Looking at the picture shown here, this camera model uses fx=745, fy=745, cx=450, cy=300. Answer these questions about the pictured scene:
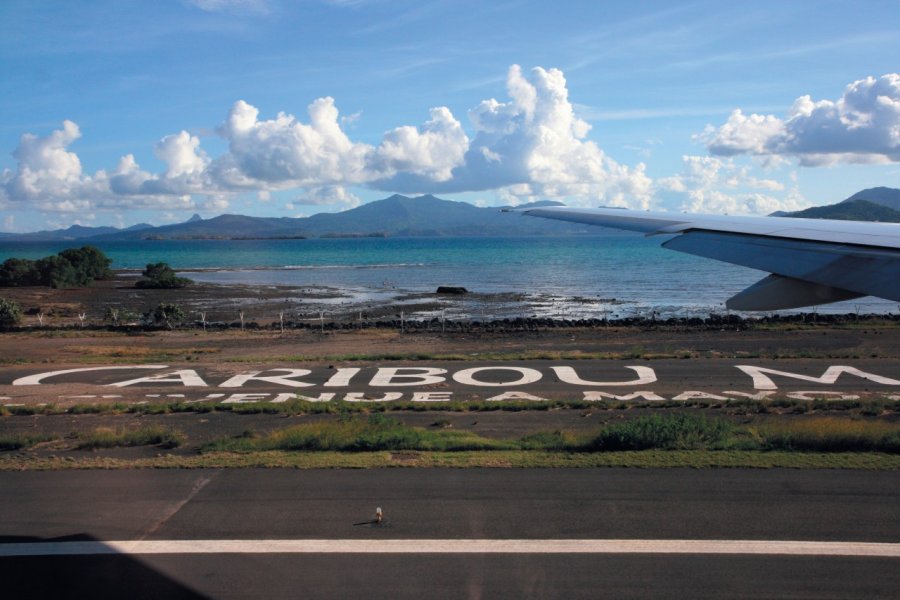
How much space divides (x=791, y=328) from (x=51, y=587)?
39.6 meters

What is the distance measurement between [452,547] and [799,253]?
536 centimetres

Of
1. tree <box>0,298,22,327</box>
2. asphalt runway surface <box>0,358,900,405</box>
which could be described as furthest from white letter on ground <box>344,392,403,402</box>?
tree <box>0,298,22,327</box>

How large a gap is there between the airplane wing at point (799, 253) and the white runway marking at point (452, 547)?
10.0 feet

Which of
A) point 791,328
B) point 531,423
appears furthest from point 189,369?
point 791,328

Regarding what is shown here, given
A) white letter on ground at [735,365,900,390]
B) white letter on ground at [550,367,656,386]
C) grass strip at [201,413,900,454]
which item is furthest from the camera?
white letter on ground at [550,367,656,386]

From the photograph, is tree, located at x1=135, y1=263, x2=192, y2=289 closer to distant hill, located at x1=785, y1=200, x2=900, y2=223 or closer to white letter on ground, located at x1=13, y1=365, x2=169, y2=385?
white letter on ground, located at x1=13, y1=365, x2=169, y2=385

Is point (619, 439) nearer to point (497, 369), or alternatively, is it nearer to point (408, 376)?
point (408, 376)

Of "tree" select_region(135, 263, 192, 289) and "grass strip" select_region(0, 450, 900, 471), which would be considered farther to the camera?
"tree" select_region(135, 263, 192, 289)

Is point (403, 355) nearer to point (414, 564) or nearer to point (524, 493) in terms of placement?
point (524, 493)

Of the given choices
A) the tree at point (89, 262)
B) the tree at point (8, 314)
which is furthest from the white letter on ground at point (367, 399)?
the tree at point (89, 262)

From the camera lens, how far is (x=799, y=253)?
8.20 m

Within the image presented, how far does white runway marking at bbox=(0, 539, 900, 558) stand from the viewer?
9047 millimetres

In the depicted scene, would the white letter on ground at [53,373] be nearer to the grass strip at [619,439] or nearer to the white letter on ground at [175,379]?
the white letter on ground at [175,379]

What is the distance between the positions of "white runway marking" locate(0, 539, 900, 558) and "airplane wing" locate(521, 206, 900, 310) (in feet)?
10.0
